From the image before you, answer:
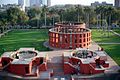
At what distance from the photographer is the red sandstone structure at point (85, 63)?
42250 millimetres

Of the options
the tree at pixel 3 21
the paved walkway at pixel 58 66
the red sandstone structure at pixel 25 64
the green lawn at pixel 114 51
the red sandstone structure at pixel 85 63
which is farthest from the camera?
the tree at pixel 3 21

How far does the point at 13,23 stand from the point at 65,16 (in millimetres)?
19134

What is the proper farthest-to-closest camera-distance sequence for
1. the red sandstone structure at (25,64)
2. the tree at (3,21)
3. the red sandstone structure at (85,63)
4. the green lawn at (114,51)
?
the tree at (3,21)
the green lawn at (114,51)
the red sandstone structure at (85,63)
the red sandstone structure at (25,64)

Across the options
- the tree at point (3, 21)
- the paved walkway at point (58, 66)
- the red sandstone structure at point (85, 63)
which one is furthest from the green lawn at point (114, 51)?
the tree at point (3, 21)

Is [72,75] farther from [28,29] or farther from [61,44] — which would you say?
[28,29]

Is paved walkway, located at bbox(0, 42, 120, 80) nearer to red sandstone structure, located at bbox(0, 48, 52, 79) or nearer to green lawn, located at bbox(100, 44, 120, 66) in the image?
green lawn, located at bbox(100, 44, 120, 66)

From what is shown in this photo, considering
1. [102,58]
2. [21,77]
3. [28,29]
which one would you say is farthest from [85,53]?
[28,29]

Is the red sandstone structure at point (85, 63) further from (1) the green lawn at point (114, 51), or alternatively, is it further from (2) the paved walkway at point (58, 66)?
(1) the green lawn at point (114, 51)

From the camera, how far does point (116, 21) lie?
336 feet

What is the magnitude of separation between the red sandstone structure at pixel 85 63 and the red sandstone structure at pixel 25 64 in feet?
10.9

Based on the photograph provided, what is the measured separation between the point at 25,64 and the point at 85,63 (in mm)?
8742

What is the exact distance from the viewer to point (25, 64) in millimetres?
41562

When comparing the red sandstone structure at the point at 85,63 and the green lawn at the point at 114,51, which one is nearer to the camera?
the red sandstone structure at the point at 85,63

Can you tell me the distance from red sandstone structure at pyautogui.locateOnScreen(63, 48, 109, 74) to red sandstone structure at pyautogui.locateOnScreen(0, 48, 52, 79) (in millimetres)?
3324
